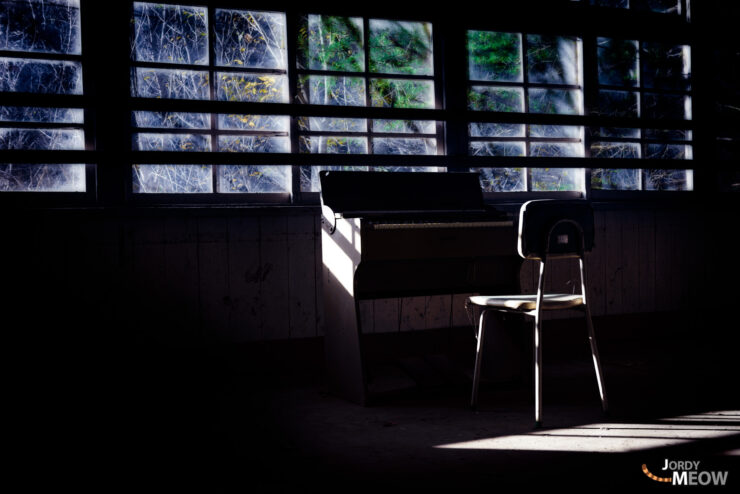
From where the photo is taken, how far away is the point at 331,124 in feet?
14.3

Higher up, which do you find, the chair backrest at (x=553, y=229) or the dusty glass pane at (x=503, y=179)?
the dusty glass pane at (x=503, y=179)

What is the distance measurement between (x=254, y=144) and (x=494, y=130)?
183 cm

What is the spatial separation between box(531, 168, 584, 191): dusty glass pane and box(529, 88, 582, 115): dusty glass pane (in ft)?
1.51

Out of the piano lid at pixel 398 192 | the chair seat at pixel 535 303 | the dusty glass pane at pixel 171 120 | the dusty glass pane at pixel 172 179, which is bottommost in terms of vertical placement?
the chair seat at pixel 535 303

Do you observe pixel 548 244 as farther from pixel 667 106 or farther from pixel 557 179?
pixel 667 106

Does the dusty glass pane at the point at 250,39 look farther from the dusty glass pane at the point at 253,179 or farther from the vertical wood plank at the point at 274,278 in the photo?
the vertical wood plank at the point at 274,278

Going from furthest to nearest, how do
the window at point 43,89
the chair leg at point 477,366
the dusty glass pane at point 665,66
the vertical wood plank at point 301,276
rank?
the dusty glass pane at point 665,66 → the vertical wood plank at point 301,276 → the window at point 43,89 → the chair leg at point 477,366

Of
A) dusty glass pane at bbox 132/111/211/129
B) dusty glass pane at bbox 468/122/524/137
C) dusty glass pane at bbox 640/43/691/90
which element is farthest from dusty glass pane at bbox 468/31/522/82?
dusty glass pane at bbox 132/111/211/129

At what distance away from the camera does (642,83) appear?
5.25 meters

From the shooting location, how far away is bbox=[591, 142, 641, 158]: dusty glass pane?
514 cm

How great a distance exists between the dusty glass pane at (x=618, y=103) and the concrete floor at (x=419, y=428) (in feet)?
6.61

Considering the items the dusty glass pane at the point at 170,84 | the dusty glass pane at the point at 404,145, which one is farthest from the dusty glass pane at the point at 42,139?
the dusty glass pane at the point at 404,145

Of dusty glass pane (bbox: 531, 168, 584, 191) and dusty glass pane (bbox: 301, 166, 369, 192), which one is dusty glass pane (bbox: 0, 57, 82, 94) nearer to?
dusty glass pane (bbox: 301, 166, 369, 192)

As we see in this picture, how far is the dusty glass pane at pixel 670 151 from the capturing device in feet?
17.4
